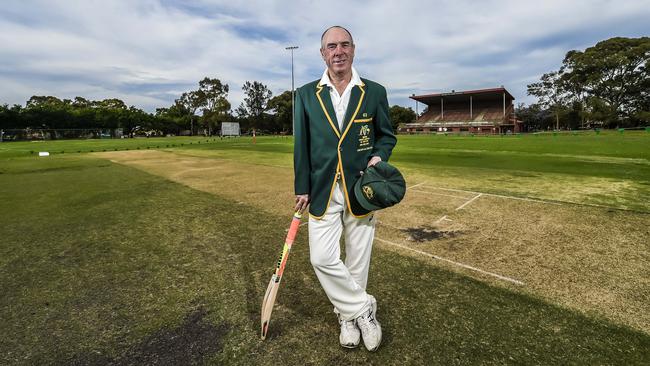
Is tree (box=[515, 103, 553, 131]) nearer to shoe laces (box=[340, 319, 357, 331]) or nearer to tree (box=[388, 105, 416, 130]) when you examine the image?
tree (box=[388, 105, 416, 130])

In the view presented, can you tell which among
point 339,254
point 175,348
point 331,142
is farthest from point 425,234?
point 175,348

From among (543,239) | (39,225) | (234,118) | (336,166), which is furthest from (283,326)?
(234,118)

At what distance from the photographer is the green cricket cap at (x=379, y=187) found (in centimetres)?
253

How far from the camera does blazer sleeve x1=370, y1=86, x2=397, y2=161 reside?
290 centimetres

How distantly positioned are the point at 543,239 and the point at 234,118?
109 m

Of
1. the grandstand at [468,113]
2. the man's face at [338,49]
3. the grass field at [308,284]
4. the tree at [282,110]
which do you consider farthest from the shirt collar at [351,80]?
the tree at [282,110]

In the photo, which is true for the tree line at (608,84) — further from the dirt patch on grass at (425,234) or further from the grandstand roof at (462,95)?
the dirt patch on grass at (425,234)

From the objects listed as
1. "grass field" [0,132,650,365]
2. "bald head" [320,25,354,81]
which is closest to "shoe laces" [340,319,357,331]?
"grass field" [0,132,650,365]

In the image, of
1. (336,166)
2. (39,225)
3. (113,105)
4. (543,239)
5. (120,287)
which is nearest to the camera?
(336,166)

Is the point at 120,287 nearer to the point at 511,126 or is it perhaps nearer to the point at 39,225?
the point at 39,225

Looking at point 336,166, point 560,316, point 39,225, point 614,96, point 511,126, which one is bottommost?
point 560,316

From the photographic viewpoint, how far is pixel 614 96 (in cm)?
7569

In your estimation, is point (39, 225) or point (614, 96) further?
point (614, 96)

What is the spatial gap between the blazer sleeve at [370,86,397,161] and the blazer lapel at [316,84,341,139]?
407 mm
